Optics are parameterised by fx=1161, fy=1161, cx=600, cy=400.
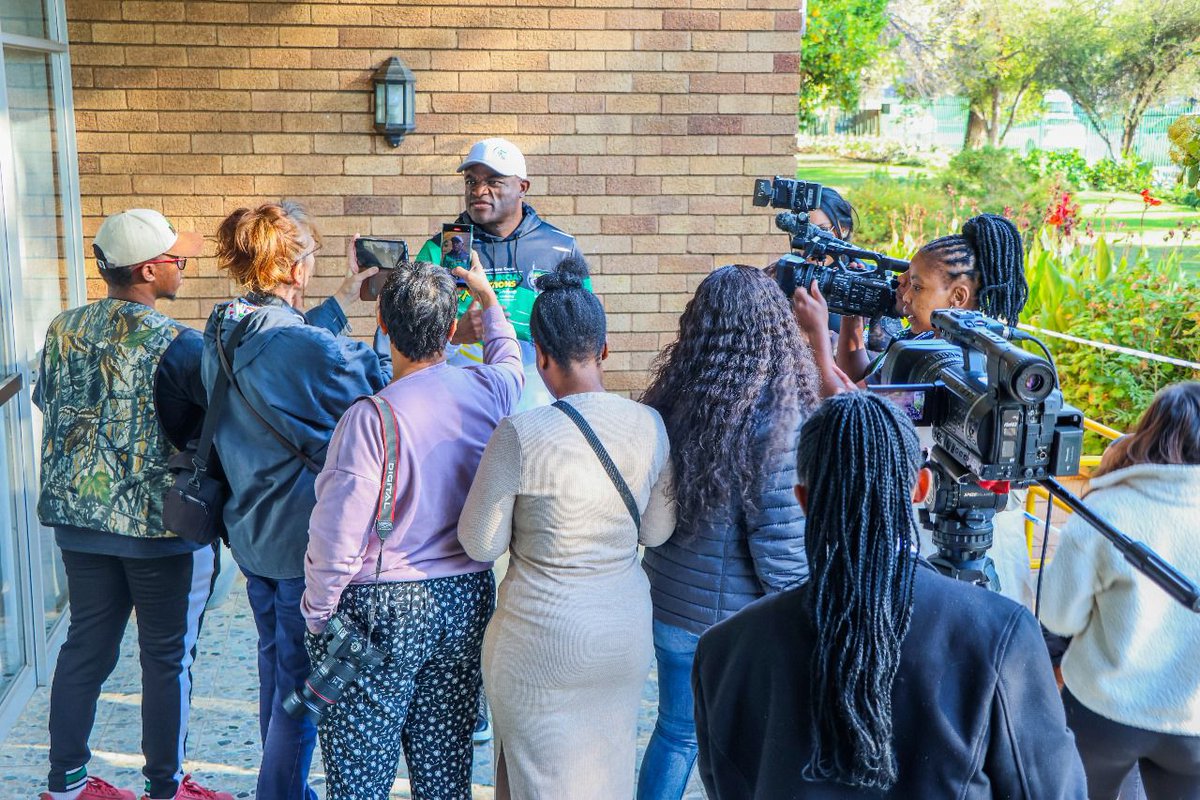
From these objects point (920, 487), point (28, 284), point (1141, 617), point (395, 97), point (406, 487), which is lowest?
point (1141, 617)

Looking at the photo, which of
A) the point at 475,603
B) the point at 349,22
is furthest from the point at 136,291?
the point at 349,22

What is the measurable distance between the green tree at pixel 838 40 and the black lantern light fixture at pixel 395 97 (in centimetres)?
1193

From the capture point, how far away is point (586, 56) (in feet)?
20.5

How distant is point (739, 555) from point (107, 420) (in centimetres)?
196

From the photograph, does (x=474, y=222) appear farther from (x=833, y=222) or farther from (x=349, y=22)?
(x=349, y=22)

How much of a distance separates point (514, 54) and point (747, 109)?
4.29 feet

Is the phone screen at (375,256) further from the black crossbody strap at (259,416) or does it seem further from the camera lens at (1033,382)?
the camera lens at (1033,382)

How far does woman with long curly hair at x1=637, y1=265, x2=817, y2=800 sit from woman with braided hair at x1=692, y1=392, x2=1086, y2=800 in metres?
1.04

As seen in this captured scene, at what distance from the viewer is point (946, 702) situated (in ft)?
5.51

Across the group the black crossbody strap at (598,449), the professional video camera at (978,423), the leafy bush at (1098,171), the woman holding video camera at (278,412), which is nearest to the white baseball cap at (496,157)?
the woman holding video camera at (278,412)

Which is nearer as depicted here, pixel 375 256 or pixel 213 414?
pixel 213 414

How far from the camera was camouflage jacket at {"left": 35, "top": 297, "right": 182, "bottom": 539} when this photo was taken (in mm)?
3463

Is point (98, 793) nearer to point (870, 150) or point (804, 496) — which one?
point (804, 496)

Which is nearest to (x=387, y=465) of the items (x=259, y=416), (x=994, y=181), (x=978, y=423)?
(x=259, y=416)
